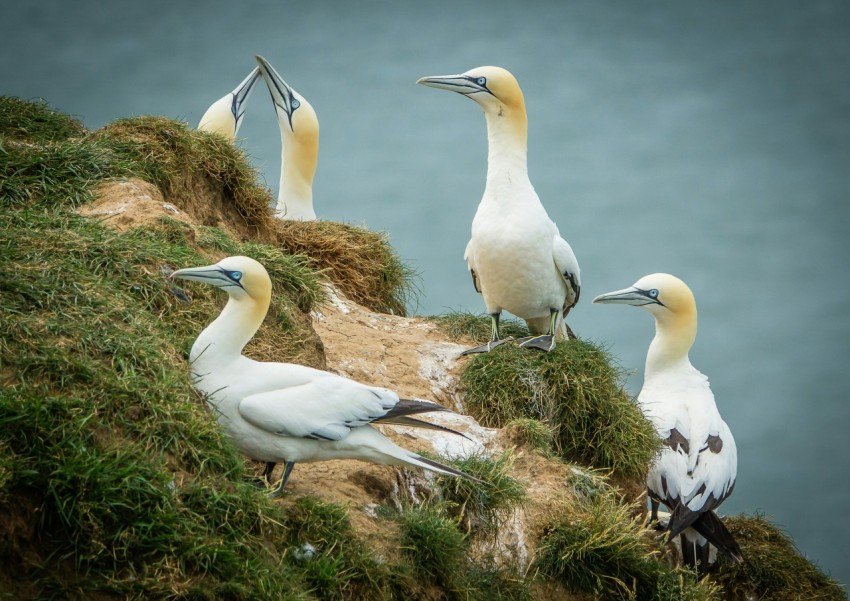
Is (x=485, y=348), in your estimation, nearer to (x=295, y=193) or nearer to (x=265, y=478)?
(x=265, y=478)

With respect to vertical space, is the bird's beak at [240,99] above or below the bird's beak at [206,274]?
above

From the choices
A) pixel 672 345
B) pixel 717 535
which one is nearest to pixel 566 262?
pixel 672 345

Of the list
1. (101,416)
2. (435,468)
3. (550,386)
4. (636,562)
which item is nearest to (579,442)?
(550,386)

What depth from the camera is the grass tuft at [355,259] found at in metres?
11.2

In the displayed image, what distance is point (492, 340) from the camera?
10.1 metres

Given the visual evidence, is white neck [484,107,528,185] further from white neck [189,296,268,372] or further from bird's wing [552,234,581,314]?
white neck [189,296,268,372]

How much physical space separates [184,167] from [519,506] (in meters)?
4.07

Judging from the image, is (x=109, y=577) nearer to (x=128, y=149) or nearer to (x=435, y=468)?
(x=435, y=468)

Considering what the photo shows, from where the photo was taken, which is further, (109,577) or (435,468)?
(435,468)

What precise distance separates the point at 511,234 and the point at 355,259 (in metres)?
2.16

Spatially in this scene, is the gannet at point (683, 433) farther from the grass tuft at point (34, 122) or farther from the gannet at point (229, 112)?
the grass tuft at point (34, 122)

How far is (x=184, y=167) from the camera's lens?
9711 mm

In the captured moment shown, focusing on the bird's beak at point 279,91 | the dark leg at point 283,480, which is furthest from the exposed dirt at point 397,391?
the bird's beak at point 279,91

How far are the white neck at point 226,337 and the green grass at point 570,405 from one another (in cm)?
296
